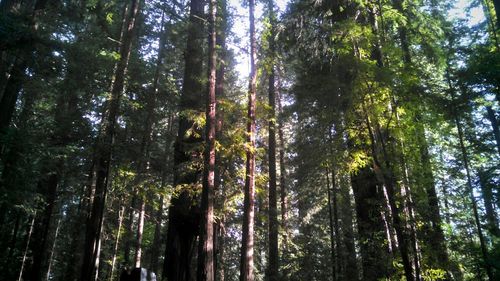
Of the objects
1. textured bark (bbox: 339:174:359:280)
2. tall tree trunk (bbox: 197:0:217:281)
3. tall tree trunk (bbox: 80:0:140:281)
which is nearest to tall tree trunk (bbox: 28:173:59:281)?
tall tree trunk (bbox: 80:0:140:281)

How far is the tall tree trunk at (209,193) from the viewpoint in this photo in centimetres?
973

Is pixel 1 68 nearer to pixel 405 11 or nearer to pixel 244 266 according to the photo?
pixel 244 266

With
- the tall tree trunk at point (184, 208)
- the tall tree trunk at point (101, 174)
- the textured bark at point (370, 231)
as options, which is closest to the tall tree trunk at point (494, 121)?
the textured bark at point (370, 231)

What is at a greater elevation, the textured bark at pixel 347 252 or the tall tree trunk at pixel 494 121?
the tall tree trunk at pixel 494 121

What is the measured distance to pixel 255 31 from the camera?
13.0m

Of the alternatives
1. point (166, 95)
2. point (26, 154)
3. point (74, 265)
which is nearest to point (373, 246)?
point (166, 95)

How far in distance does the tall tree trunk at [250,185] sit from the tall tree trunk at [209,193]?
0.97m

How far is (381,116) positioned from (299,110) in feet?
15.3

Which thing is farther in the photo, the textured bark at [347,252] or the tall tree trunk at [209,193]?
the textured bark at [347,252]

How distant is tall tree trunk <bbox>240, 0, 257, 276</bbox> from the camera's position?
10414 mm

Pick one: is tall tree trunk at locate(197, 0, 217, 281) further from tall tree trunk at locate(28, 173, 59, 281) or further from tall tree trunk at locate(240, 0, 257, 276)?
tall tree trunk at locate(28, 173, 59, 281)

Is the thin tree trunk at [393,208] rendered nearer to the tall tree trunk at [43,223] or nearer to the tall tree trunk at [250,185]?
the tall tree trunk at [250,185]

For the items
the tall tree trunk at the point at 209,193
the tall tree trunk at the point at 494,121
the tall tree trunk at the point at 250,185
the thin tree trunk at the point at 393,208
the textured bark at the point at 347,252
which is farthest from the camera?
the tall tree trunk at the point at 494,121

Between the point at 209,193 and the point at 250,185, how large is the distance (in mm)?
1456
